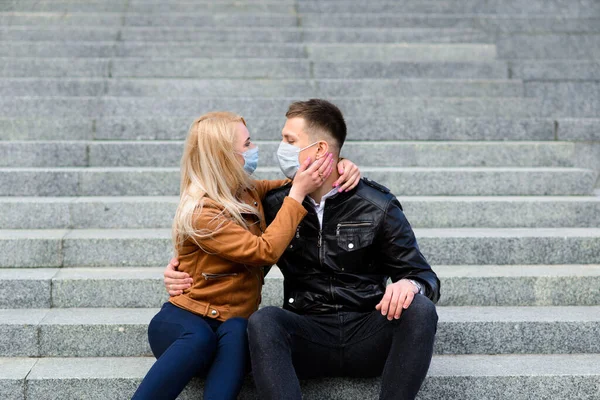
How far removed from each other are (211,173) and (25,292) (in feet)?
4.92

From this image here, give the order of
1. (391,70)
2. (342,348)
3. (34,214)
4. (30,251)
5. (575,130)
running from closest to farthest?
(342,348)
(30,251)
(34,214)
(575,130)
(391,70)

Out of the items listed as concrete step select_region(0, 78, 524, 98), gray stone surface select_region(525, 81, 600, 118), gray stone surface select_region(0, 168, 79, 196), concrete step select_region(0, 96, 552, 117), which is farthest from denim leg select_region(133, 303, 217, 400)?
gray stone surface select_region(525, 81, 600, 118)

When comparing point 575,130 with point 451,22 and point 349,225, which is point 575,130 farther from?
point 349,225

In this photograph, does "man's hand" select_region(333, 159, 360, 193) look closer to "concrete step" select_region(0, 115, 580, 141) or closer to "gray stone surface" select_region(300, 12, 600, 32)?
"concrete step" select_region(0, 115, 580, 141)

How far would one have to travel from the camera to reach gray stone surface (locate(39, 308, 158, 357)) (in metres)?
3.98

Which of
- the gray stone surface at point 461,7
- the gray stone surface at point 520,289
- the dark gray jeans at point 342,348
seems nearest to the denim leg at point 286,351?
the dark gray jeans at point 342,348

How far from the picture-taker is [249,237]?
332 centimetres

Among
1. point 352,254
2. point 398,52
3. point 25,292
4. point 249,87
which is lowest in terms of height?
point 25,292

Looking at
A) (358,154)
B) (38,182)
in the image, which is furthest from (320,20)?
(38,182)

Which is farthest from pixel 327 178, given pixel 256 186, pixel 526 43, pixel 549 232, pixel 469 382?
pixel 526 43

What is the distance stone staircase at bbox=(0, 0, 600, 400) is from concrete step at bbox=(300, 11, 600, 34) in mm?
23

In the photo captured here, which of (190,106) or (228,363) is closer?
(228,363)

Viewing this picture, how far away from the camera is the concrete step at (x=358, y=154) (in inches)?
223

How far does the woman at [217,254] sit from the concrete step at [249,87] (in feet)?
10.6
